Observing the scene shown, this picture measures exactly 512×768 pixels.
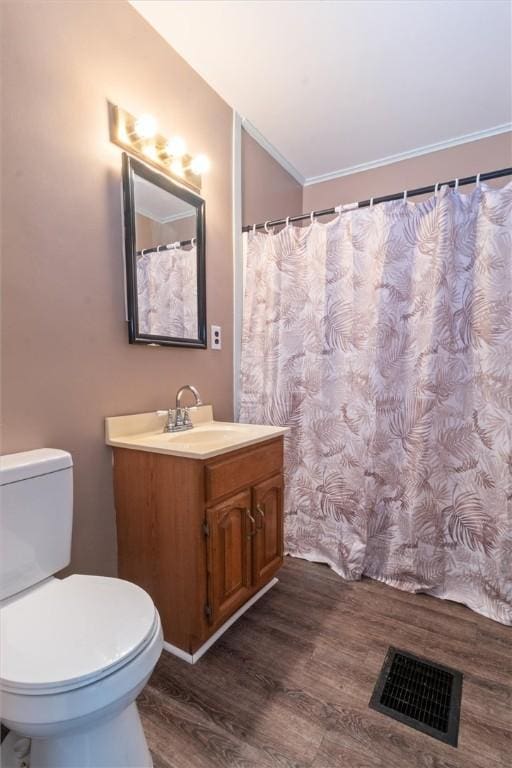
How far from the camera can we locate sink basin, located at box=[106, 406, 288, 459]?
1339 mm

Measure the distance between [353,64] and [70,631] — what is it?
95.5 inches

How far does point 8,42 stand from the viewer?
3.65 feet

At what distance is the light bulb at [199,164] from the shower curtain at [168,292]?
0.35 metres

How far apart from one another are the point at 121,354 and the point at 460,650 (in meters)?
1.79

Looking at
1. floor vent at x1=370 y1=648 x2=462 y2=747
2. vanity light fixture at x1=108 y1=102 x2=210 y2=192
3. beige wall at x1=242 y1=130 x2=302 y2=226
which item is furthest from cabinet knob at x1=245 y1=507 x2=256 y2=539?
beige wall at x1=242 y1=130 x2=302 y2=226

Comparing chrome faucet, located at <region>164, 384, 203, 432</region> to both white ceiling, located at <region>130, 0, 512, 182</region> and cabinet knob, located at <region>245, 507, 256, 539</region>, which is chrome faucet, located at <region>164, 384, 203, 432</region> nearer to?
cabinet knob, located at <region>245, 507, 256, 539</region>

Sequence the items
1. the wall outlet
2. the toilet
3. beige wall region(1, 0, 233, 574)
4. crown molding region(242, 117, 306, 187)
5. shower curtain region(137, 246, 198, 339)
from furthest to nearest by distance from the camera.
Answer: crown molding region(242, 117, 306, 187), the wall outlet, shower curtain region(137, 246, 198, 339), beige wall region(1, 0, 233, 574), the toilet

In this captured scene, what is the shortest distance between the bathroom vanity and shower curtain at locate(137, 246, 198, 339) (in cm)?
42

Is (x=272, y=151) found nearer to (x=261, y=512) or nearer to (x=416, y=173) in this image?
(x=416, y=173)

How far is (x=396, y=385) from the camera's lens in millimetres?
1860

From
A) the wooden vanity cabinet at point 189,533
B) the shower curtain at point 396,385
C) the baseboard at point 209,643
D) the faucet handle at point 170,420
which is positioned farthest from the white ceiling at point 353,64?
the baseboard at point 209,643

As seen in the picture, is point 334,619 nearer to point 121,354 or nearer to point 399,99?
point 121,354

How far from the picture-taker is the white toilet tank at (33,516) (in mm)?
1015

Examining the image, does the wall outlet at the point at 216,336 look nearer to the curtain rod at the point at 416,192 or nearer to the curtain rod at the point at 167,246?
the curtain rod at the point at 167,246
